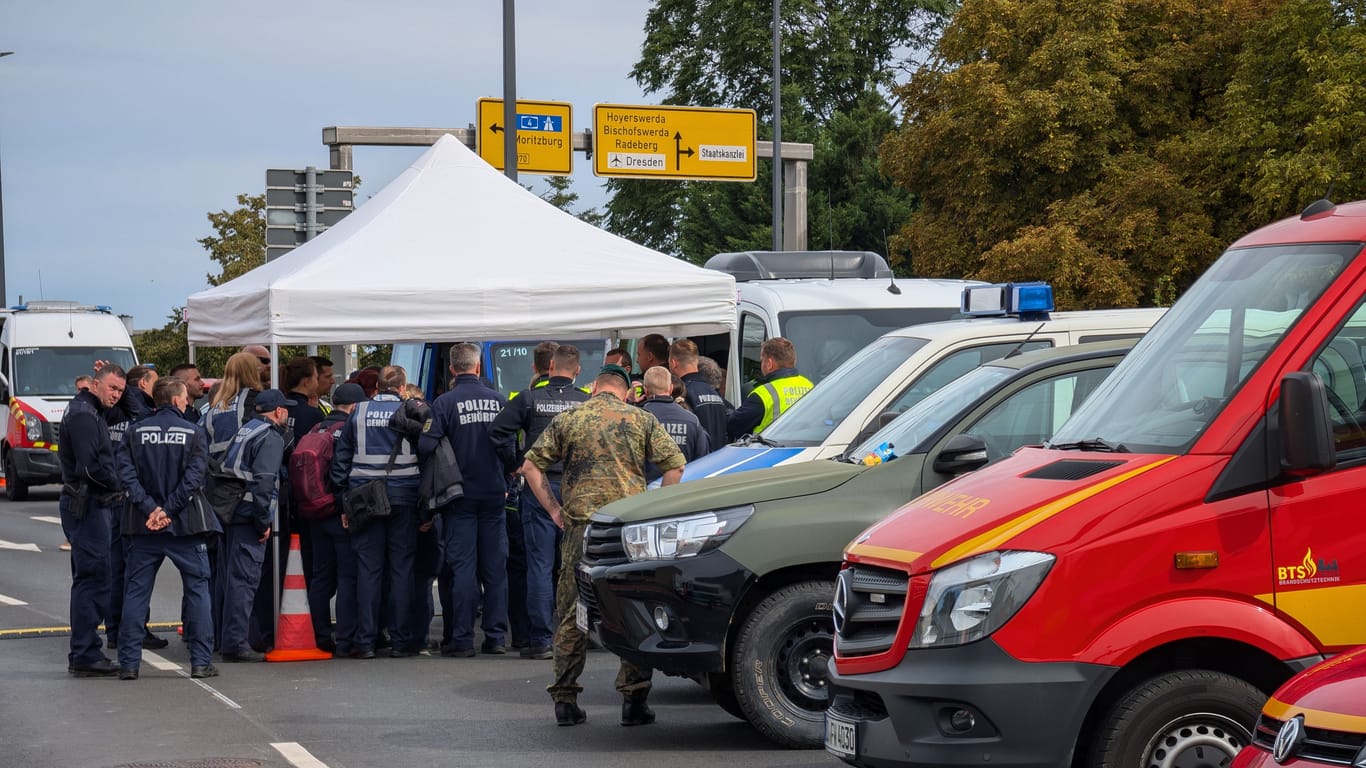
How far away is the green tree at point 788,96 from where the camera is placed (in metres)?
48.6

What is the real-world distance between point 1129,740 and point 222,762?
4.28 meters

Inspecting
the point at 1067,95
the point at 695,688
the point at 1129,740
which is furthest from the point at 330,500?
the point at 1067,95

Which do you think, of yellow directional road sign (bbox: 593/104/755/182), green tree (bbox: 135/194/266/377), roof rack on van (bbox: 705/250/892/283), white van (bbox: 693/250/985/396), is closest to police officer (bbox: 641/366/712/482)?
white van (bbox: 693/250/985/396)

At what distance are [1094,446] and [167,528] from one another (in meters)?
6.28

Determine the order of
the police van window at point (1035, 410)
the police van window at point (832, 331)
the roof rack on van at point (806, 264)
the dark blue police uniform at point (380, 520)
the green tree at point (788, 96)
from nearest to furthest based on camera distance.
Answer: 1. the police van window at point (1035, 410)
2. the dark blue police uniform at point (380, 520)
3. the police van window at point (832, 331)
4. the roof rack on van at point (806, 264)
5. the green tree at point (788, 96)

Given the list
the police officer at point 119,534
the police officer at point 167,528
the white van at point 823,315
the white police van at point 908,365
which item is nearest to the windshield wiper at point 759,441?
the white police van at point 908,365

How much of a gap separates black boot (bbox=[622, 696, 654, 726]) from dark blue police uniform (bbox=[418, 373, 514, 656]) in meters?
2.72

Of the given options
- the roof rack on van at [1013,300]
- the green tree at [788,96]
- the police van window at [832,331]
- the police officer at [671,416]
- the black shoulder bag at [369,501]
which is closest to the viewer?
the roof rack on van at [1013,300]

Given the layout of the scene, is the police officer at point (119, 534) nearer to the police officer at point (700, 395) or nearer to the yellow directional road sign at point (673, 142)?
the police officer at point (700, 395)

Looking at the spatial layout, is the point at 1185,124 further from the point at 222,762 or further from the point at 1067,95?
the point at 222,762

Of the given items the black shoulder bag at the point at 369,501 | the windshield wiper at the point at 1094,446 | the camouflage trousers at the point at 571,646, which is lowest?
the camouflage trousers at the point at 571,646

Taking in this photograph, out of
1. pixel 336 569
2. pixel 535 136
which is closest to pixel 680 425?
pixel 336 569

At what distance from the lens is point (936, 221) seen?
133 ft

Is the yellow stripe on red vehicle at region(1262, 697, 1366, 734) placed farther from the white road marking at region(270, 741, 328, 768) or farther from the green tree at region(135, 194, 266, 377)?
the green tree at region(135, 194, 266, 377)
